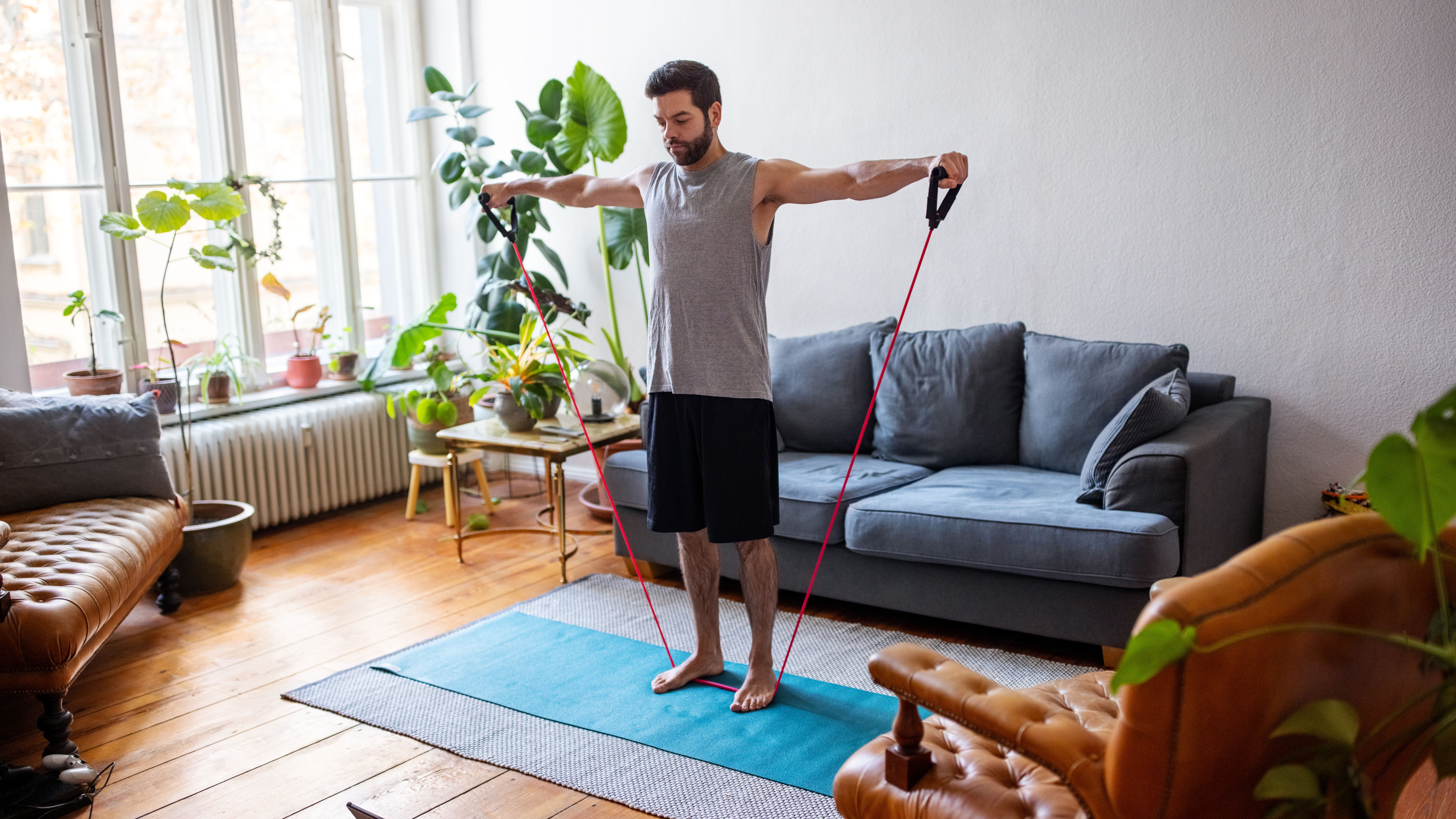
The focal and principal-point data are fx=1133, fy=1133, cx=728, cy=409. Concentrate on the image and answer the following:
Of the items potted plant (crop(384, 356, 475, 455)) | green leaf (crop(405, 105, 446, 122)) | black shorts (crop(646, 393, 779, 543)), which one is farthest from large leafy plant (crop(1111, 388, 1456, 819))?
green leaf (crop(405, 105, 446, 122))

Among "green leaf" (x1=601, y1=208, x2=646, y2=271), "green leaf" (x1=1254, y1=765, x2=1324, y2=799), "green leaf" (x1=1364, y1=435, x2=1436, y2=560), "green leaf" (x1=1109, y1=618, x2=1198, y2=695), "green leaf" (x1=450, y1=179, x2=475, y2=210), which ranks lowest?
"green leaf" (x1=1254, y1=765, x2=1324, y2=799)

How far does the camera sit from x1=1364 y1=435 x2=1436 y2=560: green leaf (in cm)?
103

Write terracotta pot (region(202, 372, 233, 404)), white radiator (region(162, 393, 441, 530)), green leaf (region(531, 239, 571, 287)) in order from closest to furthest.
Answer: white radiator (region(162, 393, 441, 530)), terracotta pot (region(202, 372, 233, 404)), green leaf (region(531, 239, 571, 287))

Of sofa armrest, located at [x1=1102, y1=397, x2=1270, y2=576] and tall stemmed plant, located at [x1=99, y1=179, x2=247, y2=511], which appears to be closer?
sofa armrest, located at [x1=1102, y1=397, x2=1270, y2=576]

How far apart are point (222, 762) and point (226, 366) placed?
2.31 metres

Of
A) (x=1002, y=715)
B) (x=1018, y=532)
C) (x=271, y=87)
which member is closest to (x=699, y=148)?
(x=1018, y=532)

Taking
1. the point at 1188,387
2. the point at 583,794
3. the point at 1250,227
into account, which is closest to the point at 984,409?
the point at 1188,387

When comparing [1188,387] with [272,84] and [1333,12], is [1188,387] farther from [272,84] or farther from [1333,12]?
[272,84]

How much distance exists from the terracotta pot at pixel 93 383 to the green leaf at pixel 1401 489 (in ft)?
13.1

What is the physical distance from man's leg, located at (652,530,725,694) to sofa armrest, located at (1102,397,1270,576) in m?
1.09

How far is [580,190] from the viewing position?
3045 mm

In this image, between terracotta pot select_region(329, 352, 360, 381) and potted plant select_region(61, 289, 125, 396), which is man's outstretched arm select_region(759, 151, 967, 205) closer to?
potted plant select_region(61, 289, 125, 396)

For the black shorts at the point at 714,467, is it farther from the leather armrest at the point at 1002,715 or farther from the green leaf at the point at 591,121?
the green leaf at the point at 591,121

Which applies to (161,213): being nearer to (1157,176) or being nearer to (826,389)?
(826,389)
